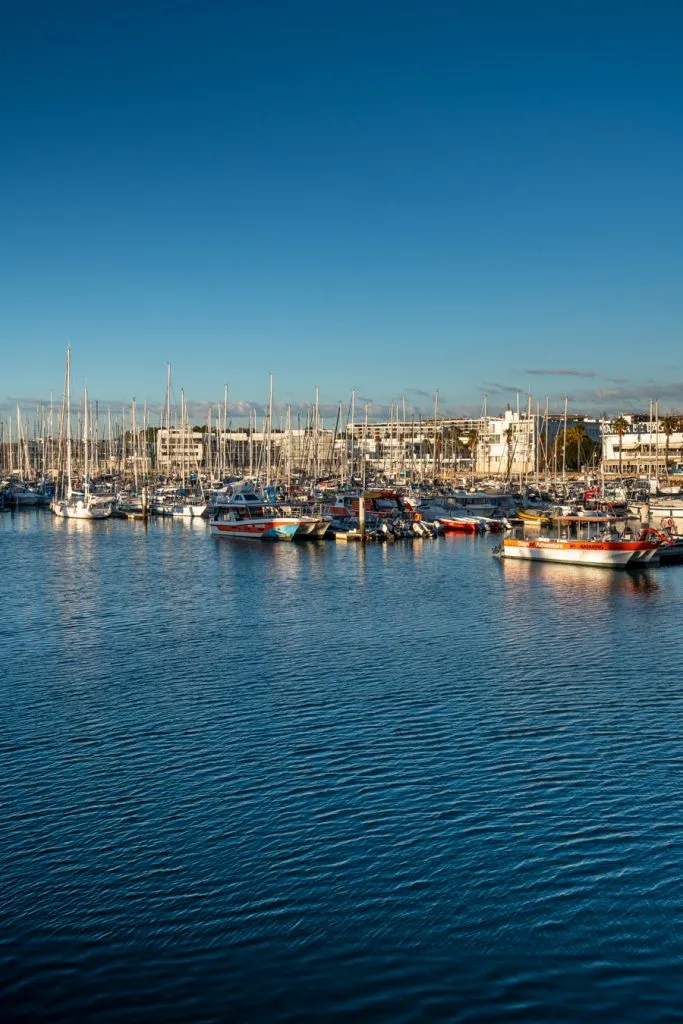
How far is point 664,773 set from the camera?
22047mm

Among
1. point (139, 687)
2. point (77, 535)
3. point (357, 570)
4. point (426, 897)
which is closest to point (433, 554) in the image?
point (357, 570)

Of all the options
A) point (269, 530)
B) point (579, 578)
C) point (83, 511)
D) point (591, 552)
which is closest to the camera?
point (579, 578)

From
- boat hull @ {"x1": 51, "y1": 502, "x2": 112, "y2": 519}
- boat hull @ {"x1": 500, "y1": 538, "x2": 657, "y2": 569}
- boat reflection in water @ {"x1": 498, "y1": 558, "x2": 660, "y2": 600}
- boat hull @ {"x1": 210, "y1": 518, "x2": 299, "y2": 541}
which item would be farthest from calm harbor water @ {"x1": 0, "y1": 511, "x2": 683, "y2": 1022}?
boat hull @ {"x1": 51, "y1": 502, "x2": 112, "y2": 519}

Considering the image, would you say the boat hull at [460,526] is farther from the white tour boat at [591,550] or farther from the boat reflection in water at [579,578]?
the boat reflection in water at [579,578]

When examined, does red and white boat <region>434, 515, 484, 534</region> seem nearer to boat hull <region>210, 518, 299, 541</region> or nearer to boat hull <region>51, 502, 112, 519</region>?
boat hull <region>210, 518, 299, 541</region>

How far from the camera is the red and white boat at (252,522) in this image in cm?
7844

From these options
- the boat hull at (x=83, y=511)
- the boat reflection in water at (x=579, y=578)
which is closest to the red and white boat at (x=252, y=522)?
the boat reflection in water at (x=579, y=578)

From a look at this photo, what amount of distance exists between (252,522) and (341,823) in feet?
198

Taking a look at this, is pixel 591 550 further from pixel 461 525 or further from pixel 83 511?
pixel 83 511

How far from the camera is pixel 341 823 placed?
19328mm

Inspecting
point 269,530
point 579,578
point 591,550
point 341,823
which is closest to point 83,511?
point 269,530

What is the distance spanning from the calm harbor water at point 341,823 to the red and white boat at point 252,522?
38.3m

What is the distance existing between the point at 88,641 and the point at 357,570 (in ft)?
86.7

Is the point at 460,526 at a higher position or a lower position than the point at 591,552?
higher
